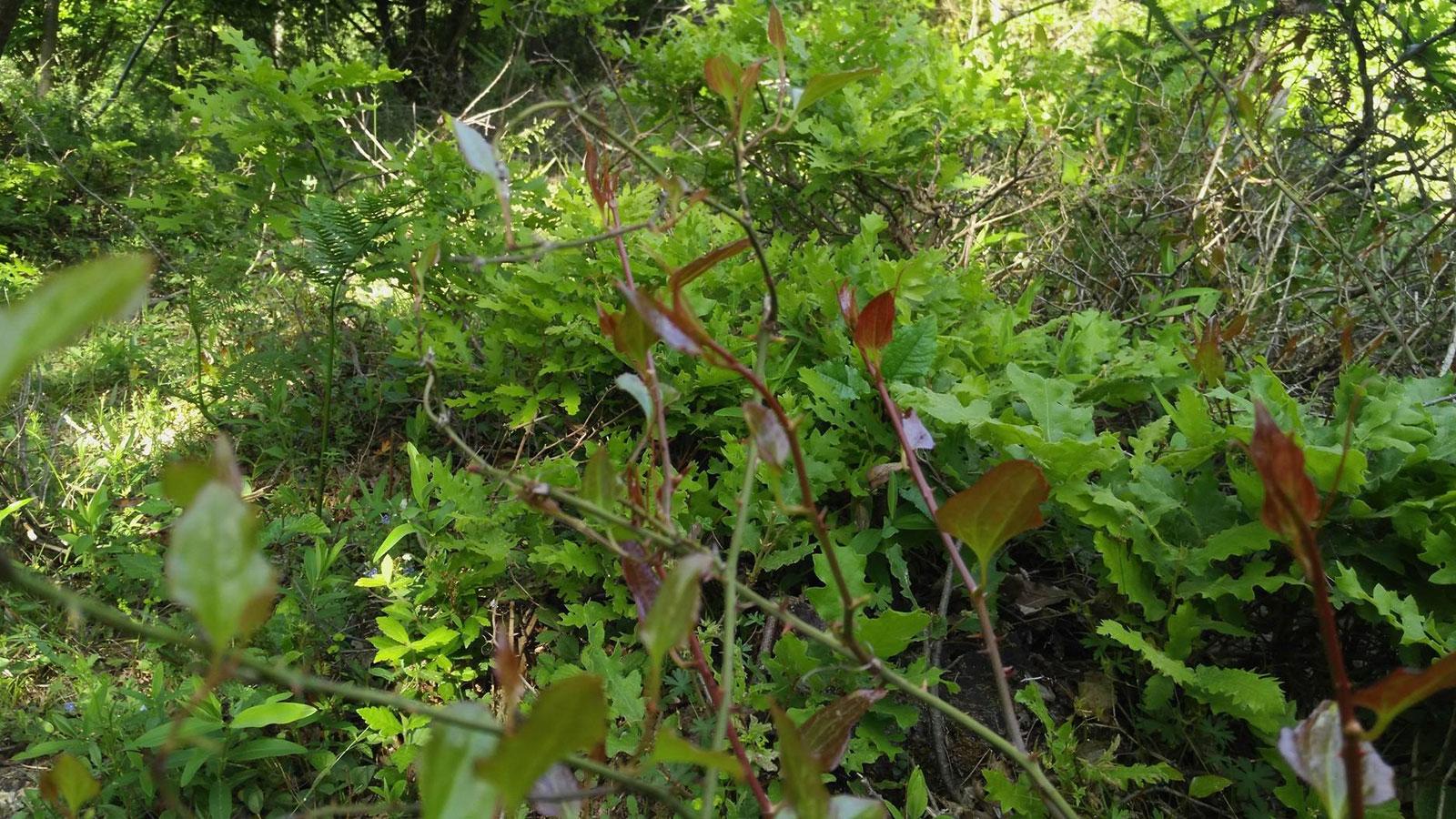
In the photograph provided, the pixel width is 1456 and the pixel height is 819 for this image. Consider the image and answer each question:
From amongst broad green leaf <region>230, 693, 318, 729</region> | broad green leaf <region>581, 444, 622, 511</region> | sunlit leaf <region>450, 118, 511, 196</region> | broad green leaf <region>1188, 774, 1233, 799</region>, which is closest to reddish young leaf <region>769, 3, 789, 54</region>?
sunlit leaf <region>450, 118, 511, 196</region>

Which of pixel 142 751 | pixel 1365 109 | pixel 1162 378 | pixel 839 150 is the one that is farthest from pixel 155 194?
pixel 1365 109

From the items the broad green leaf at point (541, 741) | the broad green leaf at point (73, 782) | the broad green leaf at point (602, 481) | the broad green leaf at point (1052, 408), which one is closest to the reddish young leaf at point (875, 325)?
the broad green leaf at point (602, 481)

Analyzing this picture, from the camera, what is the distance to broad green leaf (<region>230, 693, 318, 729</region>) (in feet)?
4.57

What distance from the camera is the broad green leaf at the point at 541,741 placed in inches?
14.4

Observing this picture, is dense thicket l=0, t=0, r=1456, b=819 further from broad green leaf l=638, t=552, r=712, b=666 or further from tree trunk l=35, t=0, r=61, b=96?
tree trunk l=35, t=0, r=61, b=96

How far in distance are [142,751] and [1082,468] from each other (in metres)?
1.58

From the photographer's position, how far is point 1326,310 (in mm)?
2555

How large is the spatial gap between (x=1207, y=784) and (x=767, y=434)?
107cm

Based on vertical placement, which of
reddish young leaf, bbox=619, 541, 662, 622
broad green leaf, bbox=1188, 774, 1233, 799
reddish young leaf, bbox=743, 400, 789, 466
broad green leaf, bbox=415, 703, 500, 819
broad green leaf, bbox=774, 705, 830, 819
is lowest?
broad green leaf, bbox=1188, 774, 1233, 799

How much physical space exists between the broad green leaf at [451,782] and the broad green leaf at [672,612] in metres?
0.10

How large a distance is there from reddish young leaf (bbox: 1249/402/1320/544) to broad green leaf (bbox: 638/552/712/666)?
0.29 metres

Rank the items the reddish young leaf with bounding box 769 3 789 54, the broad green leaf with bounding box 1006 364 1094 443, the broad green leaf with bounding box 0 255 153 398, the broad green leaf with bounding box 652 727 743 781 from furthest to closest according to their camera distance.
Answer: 1. the broad green leaf with bounding box 1006 364 1094 443
2. the reddish young leaf with bounding box 769 3 789 54
3. the broad green leaf with bounding box 652 727 743 781
4. the broad green leaf with bounding box 0 255 153 398

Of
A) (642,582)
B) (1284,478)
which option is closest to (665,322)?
(642,582)

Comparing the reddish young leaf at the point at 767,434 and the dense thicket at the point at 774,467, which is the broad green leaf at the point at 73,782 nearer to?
the dense thicket at the point at 774,467
